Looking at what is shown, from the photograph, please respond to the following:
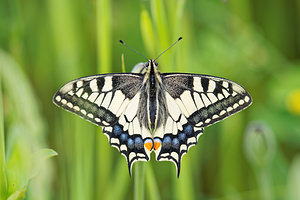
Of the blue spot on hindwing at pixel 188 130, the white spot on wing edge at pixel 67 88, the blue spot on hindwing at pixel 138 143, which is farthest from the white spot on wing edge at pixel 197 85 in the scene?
the white spot on wing edge at pixel 67 88

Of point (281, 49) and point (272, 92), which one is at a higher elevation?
point (281, 49)

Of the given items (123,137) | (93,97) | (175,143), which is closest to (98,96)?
(93,97)

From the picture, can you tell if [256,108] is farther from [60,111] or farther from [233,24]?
[60,111]

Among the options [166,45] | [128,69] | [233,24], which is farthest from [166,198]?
[233,24]

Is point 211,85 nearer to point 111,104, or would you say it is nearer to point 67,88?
point 111,104

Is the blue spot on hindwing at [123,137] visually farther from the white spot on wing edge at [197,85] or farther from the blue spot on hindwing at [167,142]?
the white spot on wing edge at [197,85]

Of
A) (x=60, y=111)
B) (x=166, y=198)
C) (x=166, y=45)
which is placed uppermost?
(x=166, y=45)

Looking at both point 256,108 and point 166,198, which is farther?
point 256,108
